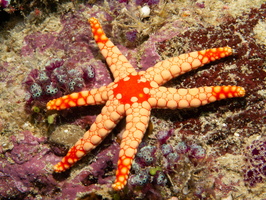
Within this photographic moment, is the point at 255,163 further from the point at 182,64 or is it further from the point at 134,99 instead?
the point at 134,99

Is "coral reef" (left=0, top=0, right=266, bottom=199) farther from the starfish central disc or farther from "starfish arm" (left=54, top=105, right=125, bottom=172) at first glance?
the starfish central disc

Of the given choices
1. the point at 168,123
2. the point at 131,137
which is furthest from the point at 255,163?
the point at 131,137

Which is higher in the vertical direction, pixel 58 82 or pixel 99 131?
pixel 58 82

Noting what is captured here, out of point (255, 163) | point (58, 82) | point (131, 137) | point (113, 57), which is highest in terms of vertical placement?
point (113, 57)

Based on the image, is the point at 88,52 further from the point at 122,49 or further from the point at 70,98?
the point at 70,98

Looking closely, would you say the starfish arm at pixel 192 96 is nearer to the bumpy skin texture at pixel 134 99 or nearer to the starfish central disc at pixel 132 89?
the bumpy skin texture at pixel 134 99

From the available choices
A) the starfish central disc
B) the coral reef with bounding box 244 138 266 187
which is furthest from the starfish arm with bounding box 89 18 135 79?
the coral reef with bounding box 244 138 266 187
